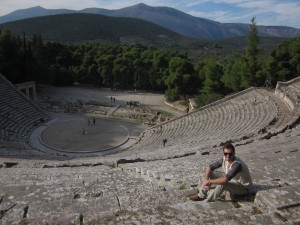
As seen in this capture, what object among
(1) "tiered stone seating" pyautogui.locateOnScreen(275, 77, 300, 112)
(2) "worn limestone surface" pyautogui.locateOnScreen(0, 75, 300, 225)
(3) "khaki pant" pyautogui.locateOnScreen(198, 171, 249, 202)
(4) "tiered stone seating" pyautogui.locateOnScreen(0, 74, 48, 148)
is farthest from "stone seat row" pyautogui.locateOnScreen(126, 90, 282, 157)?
(3) "khaki pant" pyautogui.locateOnScreen(198, 171, 249, 202)

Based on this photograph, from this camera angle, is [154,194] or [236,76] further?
[236,76]

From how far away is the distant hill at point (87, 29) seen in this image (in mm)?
131000

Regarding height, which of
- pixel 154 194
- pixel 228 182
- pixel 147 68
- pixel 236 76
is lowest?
pixel 154 194

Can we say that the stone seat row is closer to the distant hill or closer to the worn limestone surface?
the worn limestone surface

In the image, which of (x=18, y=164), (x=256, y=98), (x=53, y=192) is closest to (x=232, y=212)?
(x=53, y=192)

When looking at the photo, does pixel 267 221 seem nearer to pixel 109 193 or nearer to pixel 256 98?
pixel 109 193

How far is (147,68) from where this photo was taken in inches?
1996

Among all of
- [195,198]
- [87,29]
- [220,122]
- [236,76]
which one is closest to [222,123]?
[220,122]

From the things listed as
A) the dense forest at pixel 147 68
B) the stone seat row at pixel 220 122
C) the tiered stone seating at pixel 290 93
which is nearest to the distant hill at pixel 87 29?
the dense forest at pixel 147 68

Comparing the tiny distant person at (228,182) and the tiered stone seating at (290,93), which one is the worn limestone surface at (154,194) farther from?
the tiered stone seating at (290,93)

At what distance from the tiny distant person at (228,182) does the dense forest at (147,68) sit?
27719mm

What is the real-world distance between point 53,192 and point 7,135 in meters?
17.8

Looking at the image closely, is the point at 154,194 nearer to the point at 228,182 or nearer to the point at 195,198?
the point at 195,198

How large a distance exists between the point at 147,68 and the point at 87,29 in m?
101
